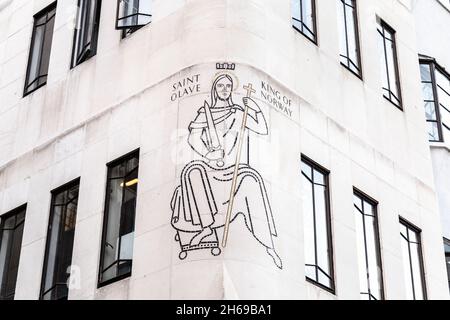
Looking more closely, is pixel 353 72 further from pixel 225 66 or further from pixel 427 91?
pixel 427 91

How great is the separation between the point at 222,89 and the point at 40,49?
774cm

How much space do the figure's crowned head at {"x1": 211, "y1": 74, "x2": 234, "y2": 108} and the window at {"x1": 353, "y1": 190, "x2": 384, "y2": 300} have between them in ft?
13.7

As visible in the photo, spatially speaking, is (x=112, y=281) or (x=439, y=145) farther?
(x=439, y=145)

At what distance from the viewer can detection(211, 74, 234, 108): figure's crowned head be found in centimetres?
2227

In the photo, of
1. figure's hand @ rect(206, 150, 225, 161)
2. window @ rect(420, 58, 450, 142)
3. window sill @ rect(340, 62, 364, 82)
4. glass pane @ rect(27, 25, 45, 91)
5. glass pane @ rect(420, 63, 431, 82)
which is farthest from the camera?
glass pane @ rect(420, 63, 431, 82)

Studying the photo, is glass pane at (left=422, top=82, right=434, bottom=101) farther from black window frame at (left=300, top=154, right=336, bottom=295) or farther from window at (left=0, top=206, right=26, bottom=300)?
window at (left=0, top=206, right=26, bottom=300)

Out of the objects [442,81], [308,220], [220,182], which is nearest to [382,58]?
[442,81]

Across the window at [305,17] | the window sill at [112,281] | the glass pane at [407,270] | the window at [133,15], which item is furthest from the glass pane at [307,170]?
the window at [133,15]

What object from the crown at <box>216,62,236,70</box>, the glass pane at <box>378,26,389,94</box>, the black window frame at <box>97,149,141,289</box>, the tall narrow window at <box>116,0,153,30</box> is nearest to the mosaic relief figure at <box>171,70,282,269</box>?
the crown at <box>216,62,236,70</box>

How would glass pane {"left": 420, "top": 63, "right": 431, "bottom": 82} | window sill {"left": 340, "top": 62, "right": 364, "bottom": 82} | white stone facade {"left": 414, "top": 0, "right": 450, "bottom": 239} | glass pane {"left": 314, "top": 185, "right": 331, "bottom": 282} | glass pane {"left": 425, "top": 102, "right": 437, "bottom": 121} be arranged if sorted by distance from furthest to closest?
glass pane {"left": 420, "top": 63, "right": 431, "bottom": 82} < glass pane {"left": 425, "top": 102, "right": 437, "bottom": 121} < white stone facade {"left": 414, "top": 0, "right": 450, "bottom": 239} < window sill {"left": 340, "top": 62, "right": 364, "bottom": 82} < glass pane {"left": 314, "top": 185, "right": 331, "bottom": 282}

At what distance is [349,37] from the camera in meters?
27.1

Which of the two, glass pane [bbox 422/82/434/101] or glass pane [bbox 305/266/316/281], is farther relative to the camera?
glass pane [bbox 422/82/434/101]
